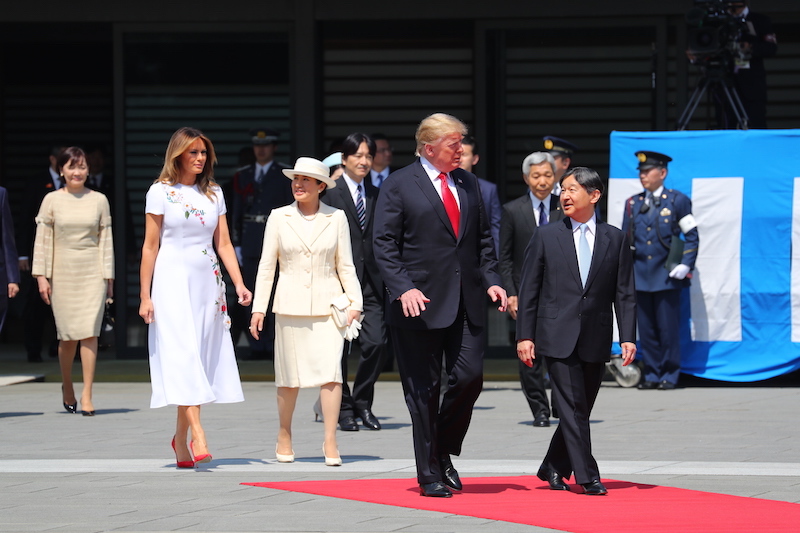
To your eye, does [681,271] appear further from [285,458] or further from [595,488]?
[595,488]

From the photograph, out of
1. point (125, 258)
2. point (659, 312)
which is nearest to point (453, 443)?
point (659, 312)

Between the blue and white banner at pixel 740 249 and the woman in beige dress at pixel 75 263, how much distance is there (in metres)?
4.73

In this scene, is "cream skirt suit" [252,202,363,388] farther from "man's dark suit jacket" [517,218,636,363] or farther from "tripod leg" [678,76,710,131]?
"tripod leg" [678,76,710,131]

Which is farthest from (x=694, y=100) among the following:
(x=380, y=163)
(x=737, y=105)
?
(x=380, y=163)

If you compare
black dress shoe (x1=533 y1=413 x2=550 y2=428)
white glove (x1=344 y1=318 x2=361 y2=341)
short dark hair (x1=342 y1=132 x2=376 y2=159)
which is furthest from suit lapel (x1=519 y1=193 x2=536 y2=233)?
white glove (x1=344 y1=318 x2=361 y2=341)

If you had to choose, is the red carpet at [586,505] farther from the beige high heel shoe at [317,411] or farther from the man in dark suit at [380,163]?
the man in dark suit at [380,163]

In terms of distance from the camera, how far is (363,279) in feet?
30.2

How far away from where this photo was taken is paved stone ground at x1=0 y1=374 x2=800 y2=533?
19.3 feet

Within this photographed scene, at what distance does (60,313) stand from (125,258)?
365cm

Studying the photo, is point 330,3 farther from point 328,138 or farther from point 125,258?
point 125,258

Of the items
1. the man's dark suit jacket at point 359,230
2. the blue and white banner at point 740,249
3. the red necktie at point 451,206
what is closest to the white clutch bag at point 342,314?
the red necktie at point 451,206

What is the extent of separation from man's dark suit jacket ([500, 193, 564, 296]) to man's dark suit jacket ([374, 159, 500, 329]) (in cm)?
302

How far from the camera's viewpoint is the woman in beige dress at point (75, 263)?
10.0 m

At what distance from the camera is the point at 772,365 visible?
37.4 feet
